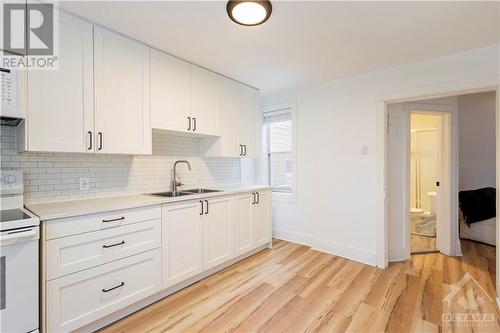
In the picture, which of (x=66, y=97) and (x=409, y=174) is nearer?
(x=66, y=97)

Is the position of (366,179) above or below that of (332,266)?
above

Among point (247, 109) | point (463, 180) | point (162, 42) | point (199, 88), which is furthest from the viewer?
point (463, 180)

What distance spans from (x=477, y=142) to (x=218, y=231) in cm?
457

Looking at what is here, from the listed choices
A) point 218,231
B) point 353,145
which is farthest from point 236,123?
point 353,145

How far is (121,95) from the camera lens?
213cm

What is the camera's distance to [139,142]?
7.41ft

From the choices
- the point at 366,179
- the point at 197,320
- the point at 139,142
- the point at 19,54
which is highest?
the point at 19,54

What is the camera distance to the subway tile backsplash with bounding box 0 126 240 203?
1915mm

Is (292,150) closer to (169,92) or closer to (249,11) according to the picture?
(169,92)

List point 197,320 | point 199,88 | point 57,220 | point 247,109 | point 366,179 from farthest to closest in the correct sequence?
1. point 247,109
2. point 366,179
3. point 199,88
4. point 197,320
5. point 57,220

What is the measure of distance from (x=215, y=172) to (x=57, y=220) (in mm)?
2096

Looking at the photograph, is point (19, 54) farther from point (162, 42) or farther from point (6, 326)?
point (6, 326)

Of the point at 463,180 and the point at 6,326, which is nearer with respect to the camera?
the point at 6,326

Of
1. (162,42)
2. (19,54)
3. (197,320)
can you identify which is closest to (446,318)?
(197,320)
